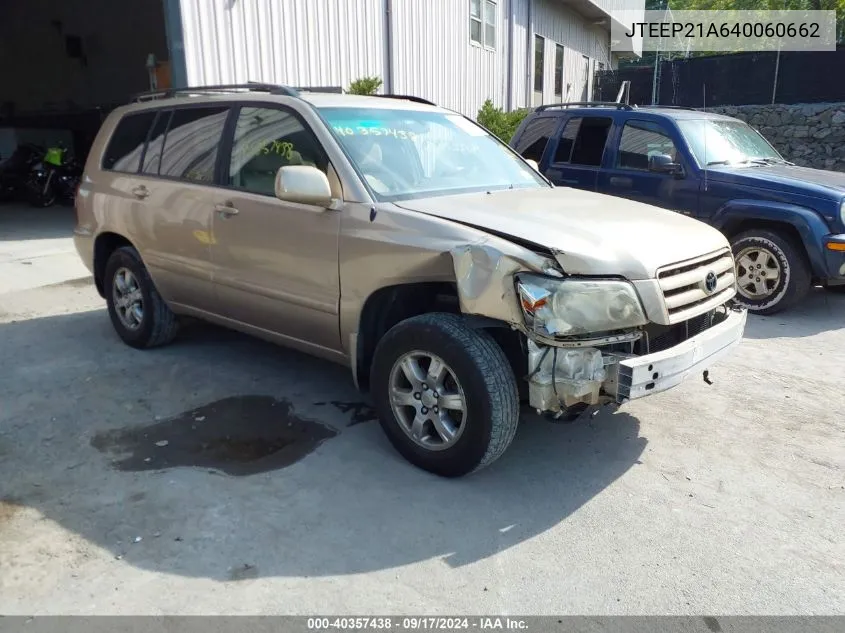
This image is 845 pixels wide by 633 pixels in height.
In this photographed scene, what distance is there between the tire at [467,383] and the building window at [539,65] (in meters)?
18.4

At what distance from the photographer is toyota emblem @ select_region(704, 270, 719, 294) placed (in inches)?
137

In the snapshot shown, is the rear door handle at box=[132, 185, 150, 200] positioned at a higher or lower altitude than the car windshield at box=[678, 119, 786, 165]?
lower

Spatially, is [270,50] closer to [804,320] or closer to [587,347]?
[804,320]

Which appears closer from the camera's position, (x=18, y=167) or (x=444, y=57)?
(x=18, y=167)

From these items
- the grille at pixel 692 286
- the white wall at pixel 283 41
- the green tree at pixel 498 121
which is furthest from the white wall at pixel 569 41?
the grille at pixel 692 286

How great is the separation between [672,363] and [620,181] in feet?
14.5

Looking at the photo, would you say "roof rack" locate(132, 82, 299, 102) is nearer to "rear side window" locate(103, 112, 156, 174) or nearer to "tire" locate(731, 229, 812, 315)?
"rear side window" locate(103, 112, 156, 174)

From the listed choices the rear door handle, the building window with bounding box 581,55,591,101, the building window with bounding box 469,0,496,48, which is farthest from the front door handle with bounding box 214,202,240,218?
the building window with bounding box 581,55,591,101

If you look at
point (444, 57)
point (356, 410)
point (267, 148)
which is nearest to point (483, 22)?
point (444, 57)

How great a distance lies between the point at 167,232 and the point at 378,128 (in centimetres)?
175

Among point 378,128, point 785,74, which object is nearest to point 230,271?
point 378,128

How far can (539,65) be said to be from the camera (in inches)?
802

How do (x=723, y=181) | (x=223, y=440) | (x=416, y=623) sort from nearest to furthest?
(x=416, y=623)
(x=223, y=440)
(x=723, y=181)

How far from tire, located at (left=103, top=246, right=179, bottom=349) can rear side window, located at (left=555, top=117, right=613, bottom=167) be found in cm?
464
